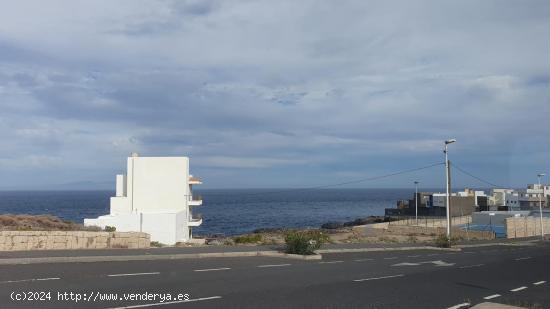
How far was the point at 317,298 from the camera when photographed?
11539 mm

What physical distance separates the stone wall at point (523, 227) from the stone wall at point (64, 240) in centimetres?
4324

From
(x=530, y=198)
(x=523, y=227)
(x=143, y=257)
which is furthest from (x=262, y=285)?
(x=530, y=198)

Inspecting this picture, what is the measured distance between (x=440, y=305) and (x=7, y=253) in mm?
12546

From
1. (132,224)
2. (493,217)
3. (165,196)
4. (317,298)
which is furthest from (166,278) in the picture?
(493,217)

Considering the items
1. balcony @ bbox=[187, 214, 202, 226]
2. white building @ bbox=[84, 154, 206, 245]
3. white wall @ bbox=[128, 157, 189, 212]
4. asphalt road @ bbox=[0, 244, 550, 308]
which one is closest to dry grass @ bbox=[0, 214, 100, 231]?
asphalt road @ bbox=[0, 244, 550, 308]

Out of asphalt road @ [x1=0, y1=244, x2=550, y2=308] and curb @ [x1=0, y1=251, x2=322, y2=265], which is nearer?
asphalt road @ [x1=0, y1=244, x2=550, y2=308]

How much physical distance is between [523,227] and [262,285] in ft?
165

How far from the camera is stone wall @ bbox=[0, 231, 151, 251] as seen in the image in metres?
17.8

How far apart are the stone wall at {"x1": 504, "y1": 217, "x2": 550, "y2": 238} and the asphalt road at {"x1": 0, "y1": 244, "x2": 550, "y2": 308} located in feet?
123

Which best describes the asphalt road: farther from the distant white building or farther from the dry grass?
the distant white building

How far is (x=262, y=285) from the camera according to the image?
1298 cm

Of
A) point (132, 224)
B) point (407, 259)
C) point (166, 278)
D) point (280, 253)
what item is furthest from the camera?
point (132, 224)

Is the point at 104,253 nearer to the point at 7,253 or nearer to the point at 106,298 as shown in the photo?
the point at 7,253

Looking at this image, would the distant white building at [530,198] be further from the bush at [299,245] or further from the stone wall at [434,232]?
the bush at [299,245]
